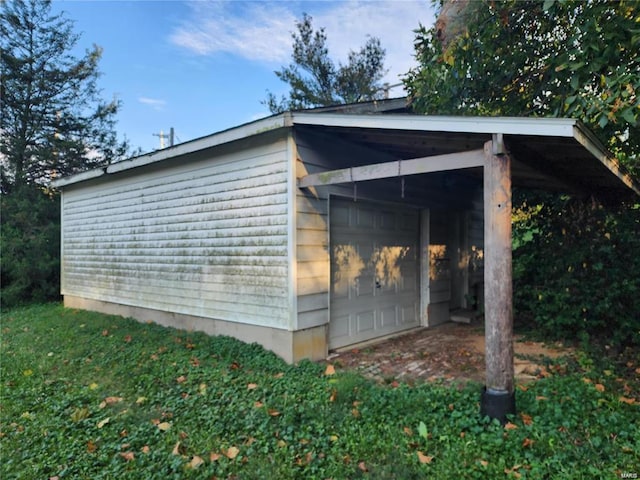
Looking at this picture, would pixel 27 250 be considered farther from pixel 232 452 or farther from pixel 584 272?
pixel 584 272

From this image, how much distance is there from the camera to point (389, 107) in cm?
643

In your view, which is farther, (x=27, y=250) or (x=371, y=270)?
(x=27, y=250)

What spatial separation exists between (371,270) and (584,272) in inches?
118

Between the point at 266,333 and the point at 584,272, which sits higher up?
the point at 584,272

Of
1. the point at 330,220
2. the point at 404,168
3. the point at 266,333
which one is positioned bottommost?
the point at 266,333

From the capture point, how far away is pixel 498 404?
3.18 m

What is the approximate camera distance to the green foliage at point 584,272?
525 centimetres

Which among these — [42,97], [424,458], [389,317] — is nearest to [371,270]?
[389,317]

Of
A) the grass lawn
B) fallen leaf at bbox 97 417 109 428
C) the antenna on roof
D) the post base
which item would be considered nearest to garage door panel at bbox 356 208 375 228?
the grass lawn

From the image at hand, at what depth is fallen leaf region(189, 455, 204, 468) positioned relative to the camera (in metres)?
2.74

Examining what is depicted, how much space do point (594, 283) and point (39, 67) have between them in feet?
54.2

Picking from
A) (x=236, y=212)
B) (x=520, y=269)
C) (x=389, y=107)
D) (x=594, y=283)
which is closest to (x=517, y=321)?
(x=520, y=269)

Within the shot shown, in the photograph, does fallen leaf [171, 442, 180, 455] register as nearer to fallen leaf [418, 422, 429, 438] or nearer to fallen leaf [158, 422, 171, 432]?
fallen leaf [158, 422, 171, 432]

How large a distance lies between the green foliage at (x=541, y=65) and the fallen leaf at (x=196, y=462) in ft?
15.3
